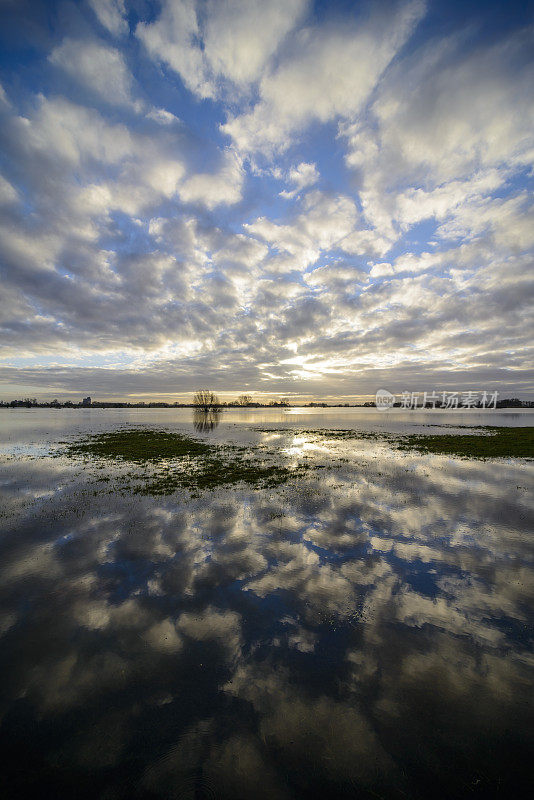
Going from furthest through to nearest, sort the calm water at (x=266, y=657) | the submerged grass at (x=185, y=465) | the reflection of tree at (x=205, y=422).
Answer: the reflection of tree at (x=205, y=422) < the submerged grass at (x=185, y=465) < the calm water at (x=266, y=657)

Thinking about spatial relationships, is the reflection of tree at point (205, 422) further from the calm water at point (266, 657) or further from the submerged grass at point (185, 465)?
the calm water at point (266, 657)

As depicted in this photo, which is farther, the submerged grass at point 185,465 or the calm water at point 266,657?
the submerged grass at point 185,465

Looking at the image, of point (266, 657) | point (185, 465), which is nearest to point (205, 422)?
point (185, 465)

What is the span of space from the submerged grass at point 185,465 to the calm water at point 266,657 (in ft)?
22.4

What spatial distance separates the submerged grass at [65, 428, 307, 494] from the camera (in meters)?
21.9

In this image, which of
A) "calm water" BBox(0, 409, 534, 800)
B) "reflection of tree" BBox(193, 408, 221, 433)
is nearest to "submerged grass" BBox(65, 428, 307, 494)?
"calm water" BBox(0, 409, 534, 800)

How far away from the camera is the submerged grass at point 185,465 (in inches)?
864

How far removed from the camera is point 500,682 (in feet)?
20.6

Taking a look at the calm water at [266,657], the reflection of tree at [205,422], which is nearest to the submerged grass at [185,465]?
the calm water at [266,657]

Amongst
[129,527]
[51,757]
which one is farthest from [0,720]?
[129,527]

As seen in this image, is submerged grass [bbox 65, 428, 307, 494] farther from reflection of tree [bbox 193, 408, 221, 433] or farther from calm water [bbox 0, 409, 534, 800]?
reflection of tree [bbox 193, 408, 221, 433]

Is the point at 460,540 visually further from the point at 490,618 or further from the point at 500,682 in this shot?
the point at 500,682

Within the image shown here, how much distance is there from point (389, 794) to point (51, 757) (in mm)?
5199

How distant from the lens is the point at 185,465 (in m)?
28.5
